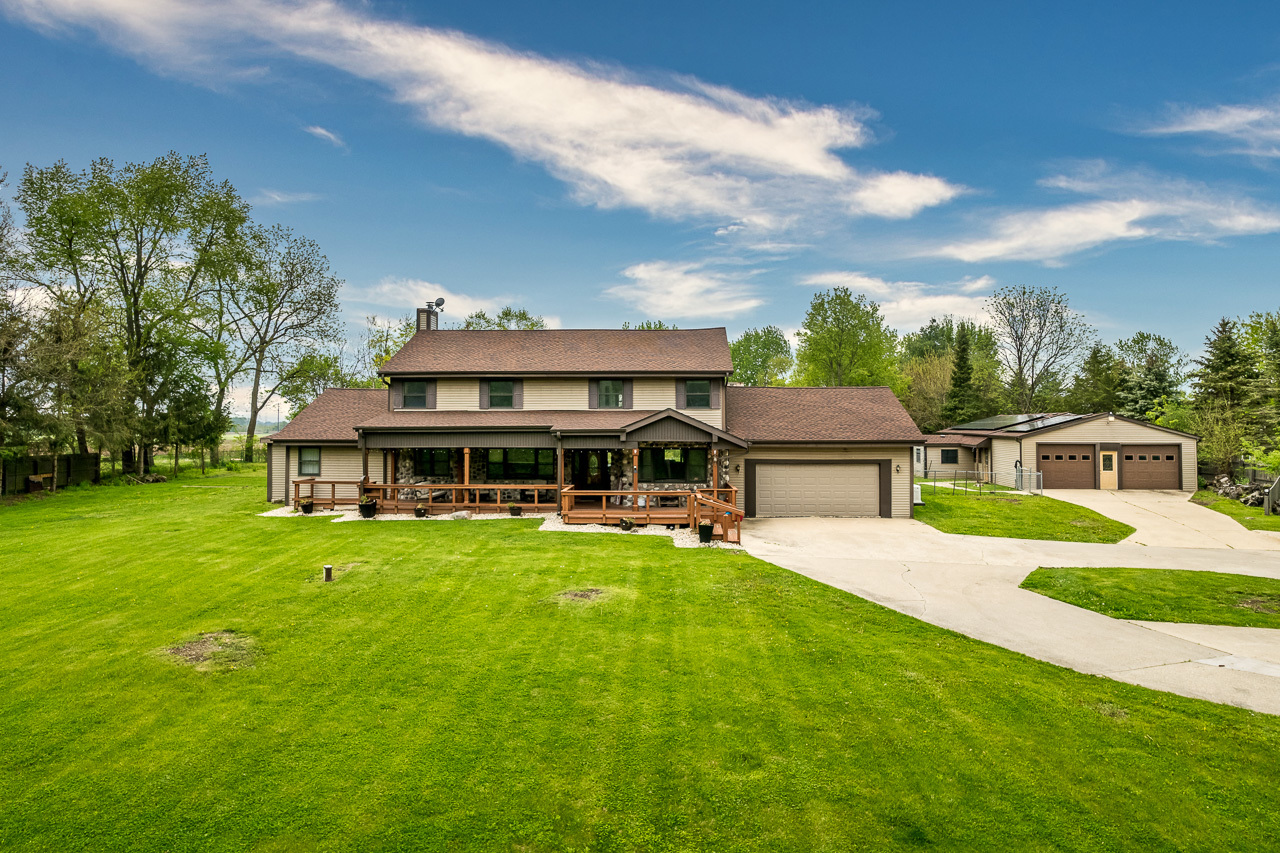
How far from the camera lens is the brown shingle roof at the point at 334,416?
20.5 meters

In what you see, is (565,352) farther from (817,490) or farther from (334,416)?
(817,490)

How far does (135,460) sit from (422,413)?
23.4 metres

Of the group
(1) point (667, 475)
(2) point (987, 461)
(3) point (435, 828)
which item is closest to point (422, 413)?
(1) point (667, 475)

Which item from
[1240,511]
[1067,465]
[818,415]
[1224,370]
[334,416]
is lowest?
[1240,511]

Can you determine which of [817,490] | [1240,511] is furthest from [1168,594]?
[1240,511]

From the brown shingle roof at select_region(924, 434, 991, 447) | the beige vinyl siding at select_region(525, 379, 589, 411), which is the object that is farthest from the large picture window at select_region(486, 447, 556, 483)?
the brown shingle roof at select_region(924, 434, 991, 447)

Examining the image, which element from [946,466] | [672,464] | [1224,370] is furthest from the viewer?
[946,466]

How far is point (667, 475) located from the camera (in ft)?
63.4

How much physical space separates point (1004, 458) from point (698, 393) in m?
19.7

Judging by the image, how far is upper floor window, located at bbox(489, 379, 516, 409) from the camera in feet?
67.6

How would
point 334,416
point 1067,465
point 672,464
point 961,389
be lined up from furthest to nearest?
1. point 961,389
2. point 1067,465
3. point 334,416
4. point 672,464

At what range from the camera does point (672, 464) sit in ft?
63.4

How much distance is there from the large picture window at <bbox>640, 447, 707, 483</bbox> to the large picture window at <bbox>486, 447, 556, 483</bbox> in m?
3.72

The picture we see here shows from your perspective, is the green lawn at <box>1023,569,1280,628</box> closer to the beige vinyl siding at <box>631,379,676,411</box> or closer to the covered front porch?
the covered front porch
